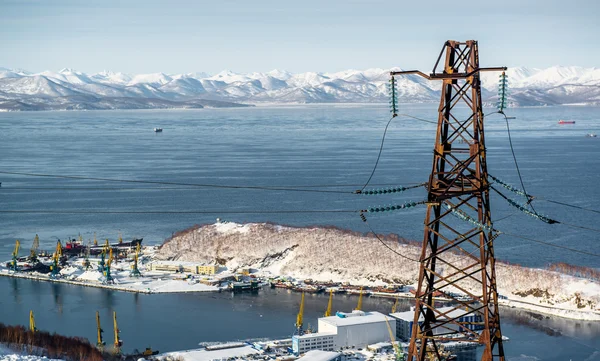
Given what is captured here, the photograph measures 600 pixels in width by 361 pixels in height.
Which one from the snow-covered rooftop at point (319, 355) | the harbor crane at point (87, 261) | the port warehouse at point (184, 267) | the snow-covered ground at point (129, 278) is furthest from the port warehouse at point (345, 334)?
the harbor crane at point (87, 261)

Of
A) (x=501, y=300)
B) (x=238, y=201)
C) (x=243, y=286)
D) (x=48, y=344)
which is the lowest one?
(x=501, y=300)

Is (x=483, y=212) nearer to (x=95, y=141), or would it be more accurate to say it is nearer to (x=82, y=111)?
(x=95, y=141)

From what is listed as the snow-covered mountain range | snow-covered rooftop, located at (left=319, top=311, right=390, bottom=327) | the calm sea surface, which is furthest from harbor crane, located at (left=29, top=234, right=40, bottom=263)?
the snow-covered mountain range

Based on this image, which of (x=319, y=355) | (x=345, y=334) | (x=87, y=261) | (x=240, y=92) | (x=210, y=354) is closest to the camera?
(x=319, y=355)

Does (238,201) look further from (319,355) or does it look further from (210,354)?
(319,355)

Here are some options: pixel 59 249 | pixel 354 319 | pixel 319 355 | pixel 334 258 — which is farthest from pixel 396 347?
pixel 59 249

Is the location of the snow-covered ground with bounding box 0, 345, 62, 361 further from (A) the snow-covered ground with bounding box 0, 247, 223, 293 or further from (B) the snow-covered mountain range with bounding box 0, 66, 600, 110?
(B) the snow-covered mountain range with bounding box 0, 66, 600, 110

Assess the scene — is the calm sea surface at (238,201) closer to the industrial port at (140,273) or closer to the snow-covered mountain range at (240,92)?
the industrial port at (140,273)

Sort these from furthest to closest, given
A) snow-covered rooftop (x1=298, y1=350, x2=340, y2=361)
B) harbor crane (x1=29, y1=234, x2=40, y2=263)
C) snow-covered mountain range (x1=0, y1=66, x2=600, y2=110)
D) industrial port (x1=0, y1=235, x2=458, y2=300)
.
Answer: snow-covered mountain range (x1=0, y1=66, x2=600, y2=110) → harbor crane (x1=29, y1=234, x2=40, y2=263) → industrial port (x1=0, y1=235, x2=458, y2=300) → snow-covered rooftop (x1=298, y1=350, x2=340, y2=361)
